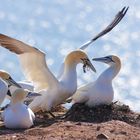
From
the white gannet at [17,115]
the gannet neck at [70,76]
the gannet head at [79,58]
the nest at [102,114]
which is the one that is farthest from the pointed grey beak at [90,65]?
the white gannet at [17,115]

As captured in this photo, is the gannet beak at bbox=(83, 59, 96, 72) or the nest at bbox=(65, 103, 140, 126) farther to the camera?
the gannet beak at bbox=(83, 59, 96, 72)

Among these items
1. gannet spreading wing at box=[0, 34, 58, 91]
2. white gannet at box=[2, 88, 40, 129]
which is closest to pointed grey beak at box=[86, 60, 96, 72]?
gannet spreading wing at box=[0, 34, 58, 91]

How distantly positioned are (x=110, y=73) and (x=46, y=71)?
4.27 ft

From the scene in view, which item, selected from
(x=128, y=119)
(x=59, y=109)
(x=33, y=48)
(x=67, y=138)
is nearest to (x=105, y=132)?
(x=67, y=138)

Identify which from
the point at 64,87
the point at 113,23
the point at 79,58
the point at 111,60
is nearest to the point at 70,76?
the point at 64,87

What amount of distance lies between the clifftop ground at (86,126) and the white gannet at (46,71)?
349 mm

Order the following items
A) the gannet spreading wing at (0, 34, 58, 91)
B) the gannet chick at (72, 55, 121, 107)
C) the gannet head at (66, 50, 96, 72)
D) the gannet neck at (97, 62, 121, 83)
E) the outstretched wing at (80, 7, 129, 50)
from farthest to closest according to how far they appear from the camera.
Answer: the outstretched wing at (80, 7, 129, 50) < the gannet head at (66, 50, 96, 72) < the gannet spreading wing at (0, 34, 58, 91) < the gannet neck at (97, 62, 121, 83) < the gannet chick at (72, 55, 121, 107)

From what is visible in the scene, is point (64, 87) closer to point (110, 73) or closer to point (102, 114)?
point (110, 73)

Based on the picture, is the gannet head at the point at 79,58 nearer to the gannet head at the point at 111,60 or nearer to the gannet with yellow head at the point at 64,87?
the gannet with yellow head at the point at 64,87

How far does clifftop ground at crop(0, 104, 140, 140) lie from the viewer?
37.9 ft

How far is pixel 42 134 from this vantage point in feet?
38.6

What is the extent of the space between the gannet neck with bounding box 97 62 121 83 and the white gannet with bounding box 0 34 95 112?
0.35 m

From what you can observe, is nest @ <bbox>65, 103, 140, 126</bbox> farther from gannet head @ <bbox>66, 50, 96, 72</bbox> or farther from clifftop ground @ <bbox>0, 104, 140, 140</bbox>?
gannet head @ <bbox>66, 50, 96, 72</bbox>

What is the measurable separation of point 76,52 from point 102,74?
0.74 metres
